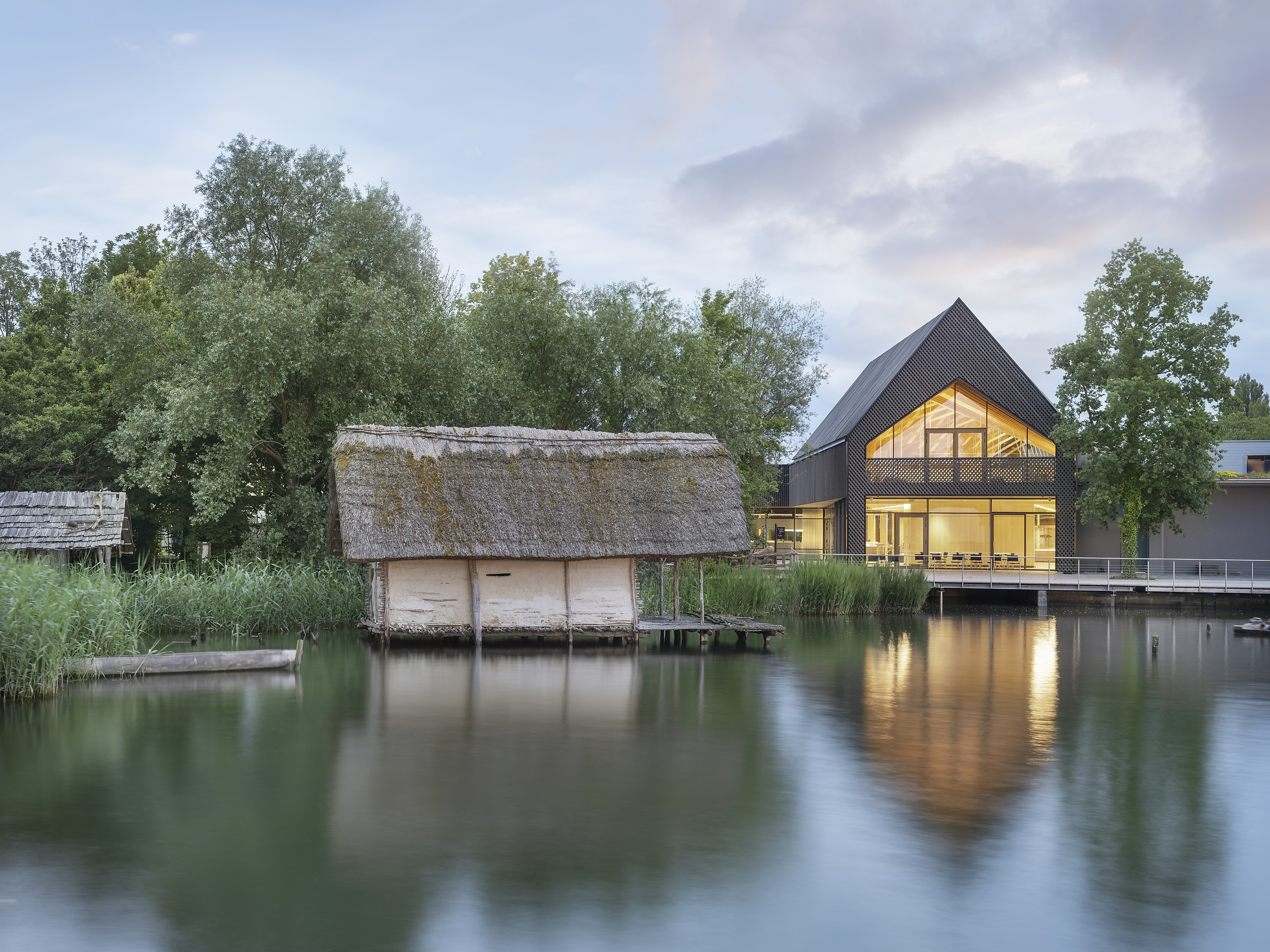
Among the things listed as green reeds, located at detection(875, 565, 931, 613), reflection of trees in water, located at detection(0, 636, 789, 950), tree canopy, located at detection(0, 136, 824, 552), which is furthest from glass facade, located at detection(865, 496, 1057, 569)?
reflection of trees in water, located at detection(0, 636, 789, 950)

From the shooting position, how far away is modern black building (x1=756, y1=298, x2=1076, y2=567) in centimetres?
3578

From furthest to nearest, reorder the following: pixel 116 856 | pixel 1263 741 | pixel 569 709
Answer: pixel 569 709 < pixel 1263 741 < pixel 116 856

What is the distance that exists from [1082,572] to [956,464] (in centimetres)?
555

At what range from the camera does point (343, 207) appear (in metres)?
29.0

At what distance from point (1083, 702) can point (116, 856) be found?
12259 millimetres

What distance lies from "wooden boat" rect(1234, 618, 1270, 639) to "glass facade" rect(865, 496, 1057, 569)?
9.89 m

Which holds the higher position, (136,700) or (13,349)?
(13,349)

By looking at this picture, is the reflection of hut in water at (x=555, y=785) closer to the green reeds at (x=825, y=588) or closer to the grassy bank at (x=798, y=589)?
the grassy bank at (x=798, y=589)

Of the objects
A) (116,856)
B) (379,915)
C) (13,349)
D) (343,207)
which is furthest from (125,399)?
(379,915)

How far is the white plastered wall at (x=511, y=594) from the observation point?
62.3 ft

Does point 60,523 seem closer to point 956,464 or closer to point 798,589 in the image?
point 798,589

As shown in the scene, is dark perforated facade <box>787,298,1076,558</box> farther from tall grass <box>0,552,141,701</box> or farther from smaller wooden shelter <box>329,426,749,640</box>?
tall grass <box>0,552,141,701</box>

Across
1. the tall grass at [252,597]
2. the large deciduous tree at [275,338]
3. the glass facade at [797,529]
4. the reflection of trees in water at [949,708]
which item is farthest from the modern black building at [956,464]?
the tall grass at [252,597]

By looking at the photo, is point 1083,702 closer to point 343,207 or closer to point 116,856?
point 116,856
